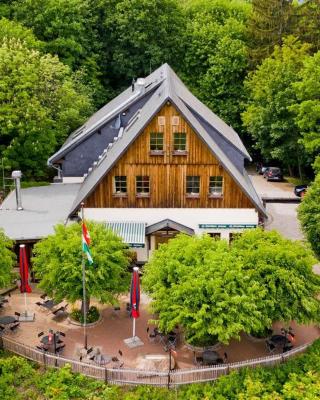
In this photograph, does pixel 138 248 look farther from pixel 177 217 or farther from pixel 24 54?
pixel 24 54

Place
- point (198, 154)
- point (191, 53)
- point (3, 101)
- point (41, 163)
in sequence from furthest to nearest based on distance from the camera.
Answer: point (191, 53), point (41, 163), point (3, 101), point (198, 154)

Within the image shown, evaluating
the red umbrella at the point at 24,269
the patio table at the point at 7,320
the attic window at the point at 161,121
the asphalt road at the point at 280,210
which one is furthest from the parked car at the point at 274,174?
the patio table at the point at 7,320

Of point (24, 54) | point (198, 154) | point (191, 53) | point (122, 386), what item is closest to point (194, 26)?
point (191, 53)

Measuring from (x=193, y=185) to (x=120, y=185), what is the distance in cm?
529

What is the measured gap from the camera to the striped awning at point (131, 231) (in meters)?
38.9

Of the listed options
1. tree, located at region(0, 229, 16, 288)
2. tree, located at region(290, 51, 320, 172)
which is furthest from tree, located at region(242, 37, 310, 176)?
tree, located at region(0, 229, 16, 288)

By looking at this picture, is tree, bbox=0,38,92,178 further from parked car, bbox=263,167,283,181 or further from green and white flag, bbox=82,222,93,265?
parked car, bbox=263,167,283,181

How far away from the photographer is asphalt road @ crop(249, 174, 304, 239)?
49219mm

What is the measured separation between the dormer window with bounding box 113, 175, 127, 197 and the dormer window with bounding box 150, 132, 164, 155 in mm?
2867

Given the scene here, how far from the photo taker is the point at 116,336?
33.3 meters

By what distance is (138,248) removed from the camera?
41250mm

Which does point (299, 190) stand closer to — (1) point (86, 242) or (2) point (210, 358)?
(2) point (210, 358)

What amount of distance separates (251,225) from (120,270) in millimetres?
12214

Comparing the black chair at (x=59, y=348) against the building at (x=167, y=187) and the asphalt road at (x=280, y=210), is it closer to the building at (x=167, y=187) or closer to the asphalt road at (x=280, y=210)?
the building at (x=167, y=187)
